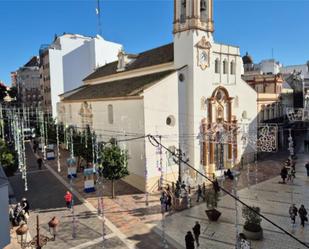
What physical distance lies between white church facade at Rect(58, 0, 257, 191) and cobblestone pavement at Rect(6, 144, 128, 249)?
18.8 feet

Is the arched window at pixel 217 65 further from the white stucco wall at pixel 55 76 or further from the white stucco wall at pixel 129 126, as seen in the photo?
the white stucco wall at pixel 55 76

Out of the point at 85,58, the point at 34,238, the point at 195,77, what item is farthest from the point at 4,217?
the point at 85,58

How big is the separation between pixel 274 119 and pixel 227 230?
26837mm

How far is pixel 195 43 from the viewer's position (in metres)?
24.5

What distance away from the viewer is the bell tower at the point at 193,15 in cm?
2417

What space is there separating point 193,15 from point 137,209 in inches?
622

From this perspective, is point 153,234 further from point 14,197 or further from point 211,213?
point 14,197

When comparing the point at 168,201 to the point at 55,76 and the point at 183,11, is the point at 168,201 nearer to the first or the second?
the point at 183,11

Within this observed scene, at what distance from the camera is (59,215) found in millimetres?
18484

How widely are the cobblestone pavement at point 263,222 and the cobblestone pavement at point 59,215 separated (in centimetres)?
383

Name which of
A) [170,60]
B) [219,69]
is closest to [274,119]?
[219,69]

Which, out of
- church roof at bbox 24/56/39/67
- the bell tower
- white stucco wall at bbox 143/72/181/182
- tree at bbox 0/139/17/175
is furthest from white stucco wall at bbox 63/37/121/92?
tree at bbox 0/139/17/175

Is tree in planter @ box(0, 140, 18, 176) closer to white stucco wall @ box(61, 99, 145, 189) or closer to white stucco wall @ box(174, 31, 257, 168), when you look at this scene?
white stucco wall @ box(61, 99, 145, 189)

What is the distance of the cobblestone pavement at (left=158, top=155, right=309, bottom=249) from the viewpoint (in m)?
14.7
